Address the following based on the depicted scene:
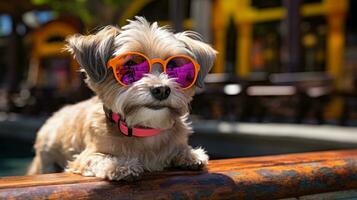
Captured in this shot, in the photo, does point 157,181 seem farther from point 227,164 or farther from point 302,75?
point 302,75

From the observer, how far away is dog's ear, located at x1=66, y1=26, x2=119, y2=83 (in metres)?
2.31

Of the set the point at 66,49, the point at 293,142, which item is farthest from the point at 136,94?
the point at 293,142

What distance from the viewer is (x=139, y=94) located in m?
2.20

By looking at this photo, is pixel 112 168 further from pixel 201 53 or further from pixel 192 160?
pixel 201 53

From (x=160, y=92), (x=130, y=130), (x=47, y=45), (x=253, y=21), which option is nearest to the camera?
(x=160, y=92)

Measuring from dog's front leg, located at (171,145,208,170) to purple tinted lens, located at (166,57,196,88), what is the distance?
0.33m

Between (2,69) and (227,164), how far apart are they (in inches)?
1310

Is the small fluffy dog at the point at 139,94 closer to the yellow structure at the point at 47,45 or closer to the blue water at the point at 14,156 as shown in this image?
the blue water at the point at 14,156

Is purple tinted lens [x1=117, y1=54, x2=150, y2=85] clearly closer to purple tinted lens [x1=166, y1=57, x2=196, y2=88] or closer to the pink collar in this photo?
purple tinted lens [x1=166, y1=57, x2=196, y2=88]

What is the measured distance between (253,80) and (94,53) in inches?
377

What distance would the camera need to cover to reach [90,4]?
38.4ft

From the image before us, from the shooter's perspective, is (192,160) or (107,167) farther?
(192,160)

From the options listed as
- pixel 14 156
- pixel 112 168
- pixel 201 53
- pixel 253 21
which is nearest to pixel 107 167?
pixel 112 168

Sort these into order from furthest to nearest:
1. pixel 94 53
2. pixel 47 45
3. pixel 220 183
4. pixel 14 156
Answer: pixel 47 45, pixel 14 156, pixel 94 53, pixel 220 183
